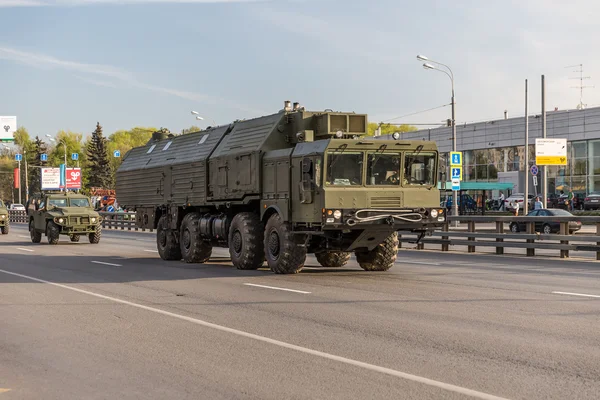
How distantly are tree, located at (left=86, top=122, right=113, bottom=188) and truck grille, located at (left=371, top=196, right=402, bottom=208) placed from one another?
113 metres

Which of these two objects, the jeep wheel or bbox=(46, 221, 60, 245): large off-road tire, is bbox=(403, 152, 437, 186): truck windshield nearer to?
the jeep wheel

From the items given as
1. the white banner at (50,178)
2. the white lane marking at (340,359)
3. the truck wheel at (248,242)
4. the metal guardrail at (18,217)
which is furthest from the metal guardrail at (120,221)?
the white lane marking at (340,359)

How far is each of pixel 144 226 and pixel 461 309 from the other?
15.8 metres

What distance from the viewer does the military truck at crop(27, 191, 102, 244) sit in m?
33.6

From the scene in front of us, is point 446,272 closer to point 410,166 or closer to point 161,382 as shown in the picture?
point 410,166

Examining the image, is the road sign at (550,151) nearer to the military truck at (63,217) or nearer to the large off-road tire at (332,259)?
the military truck at (63,217)

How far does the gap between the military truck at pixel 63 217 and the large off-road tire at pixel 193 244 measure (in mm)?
12863

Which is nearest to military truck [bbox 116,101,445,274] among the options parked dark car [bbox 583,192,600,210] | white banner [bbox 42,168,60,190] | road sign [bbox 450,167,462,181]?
road sign [bbox 450,167,462,181]

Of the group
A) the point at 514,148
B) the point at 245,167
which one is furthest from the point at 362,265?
the point at 514,148

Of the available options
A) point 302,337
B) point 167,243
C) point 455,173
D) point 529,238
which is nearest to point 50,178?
point 455,173

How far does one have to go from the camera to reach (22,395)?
6.82 metres

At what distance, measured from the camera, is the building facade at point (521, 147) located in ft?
207

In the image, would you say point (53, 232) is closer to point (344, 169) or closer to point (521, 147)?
point (344, 169)

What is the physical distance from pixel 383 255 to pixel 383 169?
2210 millimetres
